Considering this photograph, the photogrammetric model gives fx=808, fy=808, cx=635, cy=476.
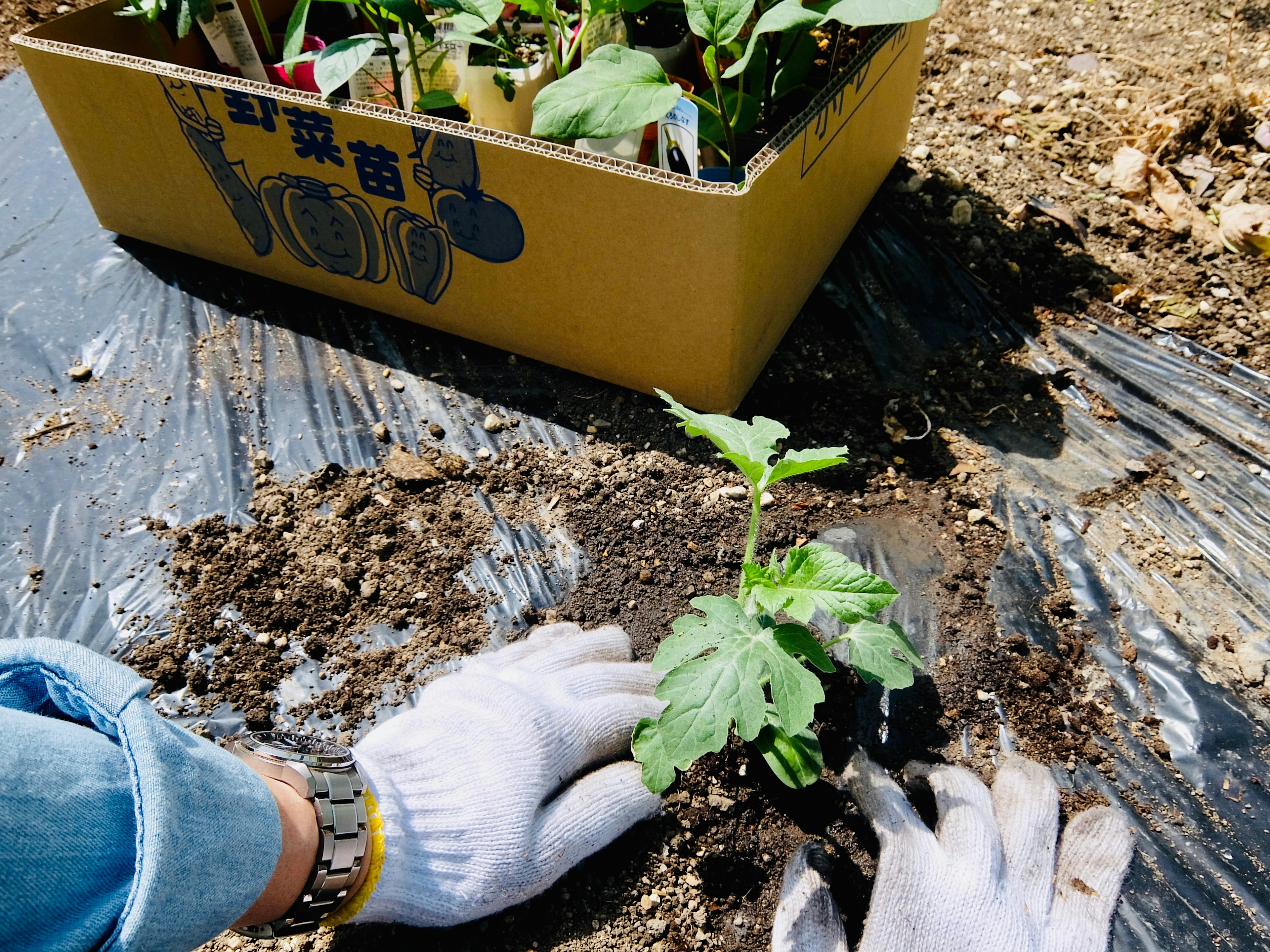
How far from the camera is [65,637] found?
4.72ft

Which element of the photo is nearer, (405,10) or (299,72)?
(405,10)

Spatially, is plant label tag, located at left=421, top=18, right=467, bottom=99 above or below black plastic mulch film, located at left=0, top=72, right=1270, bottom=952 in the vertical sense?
above

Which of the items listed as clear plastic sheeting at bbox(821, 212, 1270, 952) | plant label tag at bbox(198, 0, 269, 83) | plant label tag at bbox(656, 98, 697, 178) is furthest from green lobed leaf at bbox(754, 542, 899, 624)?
plant label tag at bbox(198, 0, 269, 83)

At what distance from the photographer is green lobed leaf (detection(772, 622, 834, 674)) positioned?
3.68 feet

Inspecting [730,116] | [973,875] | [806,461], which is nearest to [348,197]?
[730,116]

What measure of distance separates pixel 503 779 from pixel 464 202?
1.13 metres

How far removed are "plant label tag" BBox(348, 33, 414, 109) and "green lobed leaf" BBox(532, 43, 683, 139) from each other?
2.37 ft

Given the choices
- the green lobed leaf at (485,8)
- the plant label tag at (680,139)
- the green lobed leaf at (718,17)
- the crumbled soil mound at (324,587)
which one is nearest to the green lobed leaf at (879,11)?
the green lobed leaf at (718,17)

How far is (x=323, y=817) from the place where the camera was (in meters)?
1.05

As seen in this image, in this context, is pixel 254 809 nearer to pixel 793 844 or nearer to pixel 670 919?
pixel 670 919

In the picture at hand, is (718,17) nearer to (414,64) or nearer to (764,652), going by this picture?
(414,64)

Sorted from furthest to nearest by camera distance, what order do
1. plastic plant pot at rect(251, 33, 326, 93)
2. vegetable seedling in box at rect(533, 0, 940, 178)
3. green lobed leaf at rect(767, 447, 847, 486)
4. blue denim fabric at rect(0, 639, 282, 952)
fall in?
1. plastic plant pot at rect(251, 33, 326, 93)
2. vegetable seedling in box at rect(533, 0, 940, 178)
3. green lobed leaf at rect(767, 447, 847, 486)
4. blue denim fabric at rect(0, 639, 282, 952)

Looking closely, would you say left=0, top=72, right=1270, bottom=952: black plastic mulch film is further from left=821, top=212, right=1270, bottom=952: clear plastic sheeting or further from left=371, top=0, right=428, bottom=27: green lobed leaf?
left=371, top=0, right=428, bottom=27: green lobed leaf

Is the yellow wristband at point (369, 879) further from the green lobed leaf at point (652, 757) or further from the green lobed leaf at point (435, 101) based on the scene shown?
the green lobed leaf at point (435, 101)
